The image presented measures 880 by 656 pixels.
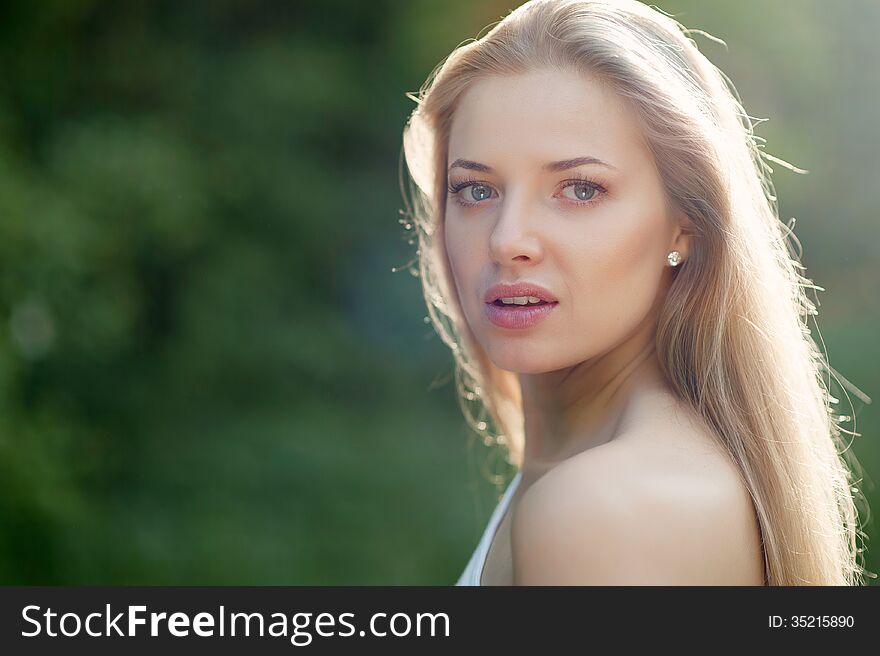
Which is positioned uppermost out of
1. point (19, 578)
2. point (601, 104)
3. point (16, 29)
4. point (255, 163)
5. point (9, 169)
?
point (16, 29)

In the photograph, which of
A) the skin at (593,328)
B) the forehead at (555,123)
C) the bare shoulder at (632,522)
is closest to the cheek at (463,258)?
the skin at (593,328)

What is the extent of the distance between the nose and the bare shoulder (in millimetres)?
281

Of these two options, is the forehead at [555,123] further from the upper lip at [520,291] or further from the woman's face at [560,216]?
the upper lip at [520,291]

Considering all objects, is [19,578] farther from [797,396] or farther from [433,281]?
[797,396]

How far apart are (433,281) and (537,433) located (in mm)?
468

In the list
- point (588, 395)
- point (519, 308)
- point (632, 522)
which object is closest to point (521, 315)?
point (519, 308)

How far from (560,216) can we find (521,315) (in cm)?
15

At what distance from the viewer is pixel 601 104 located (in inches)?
51.1

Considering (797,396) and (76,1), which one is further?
(76,1)

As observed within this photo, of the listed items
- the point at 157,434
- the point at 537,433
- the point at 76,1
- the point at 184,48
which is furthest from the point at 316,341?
the point at 537,433

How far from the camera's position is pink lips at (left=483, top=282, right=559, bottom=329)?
1.32 meters

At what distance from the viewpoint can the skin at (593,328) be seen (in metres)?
1.10

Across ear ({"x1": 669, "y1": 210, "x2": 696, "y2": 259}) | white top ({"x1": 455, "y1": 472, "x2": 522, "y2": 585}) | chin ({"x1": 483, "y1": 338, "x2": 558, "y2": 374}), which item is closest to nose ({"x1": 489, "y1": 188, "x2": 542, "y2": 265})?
chin ({"x1": 483, "y1": 338, "x2": 558, "y2": 374})

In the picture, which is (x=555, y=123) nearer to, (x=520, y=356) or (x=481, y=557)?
(x=520, y=356)
